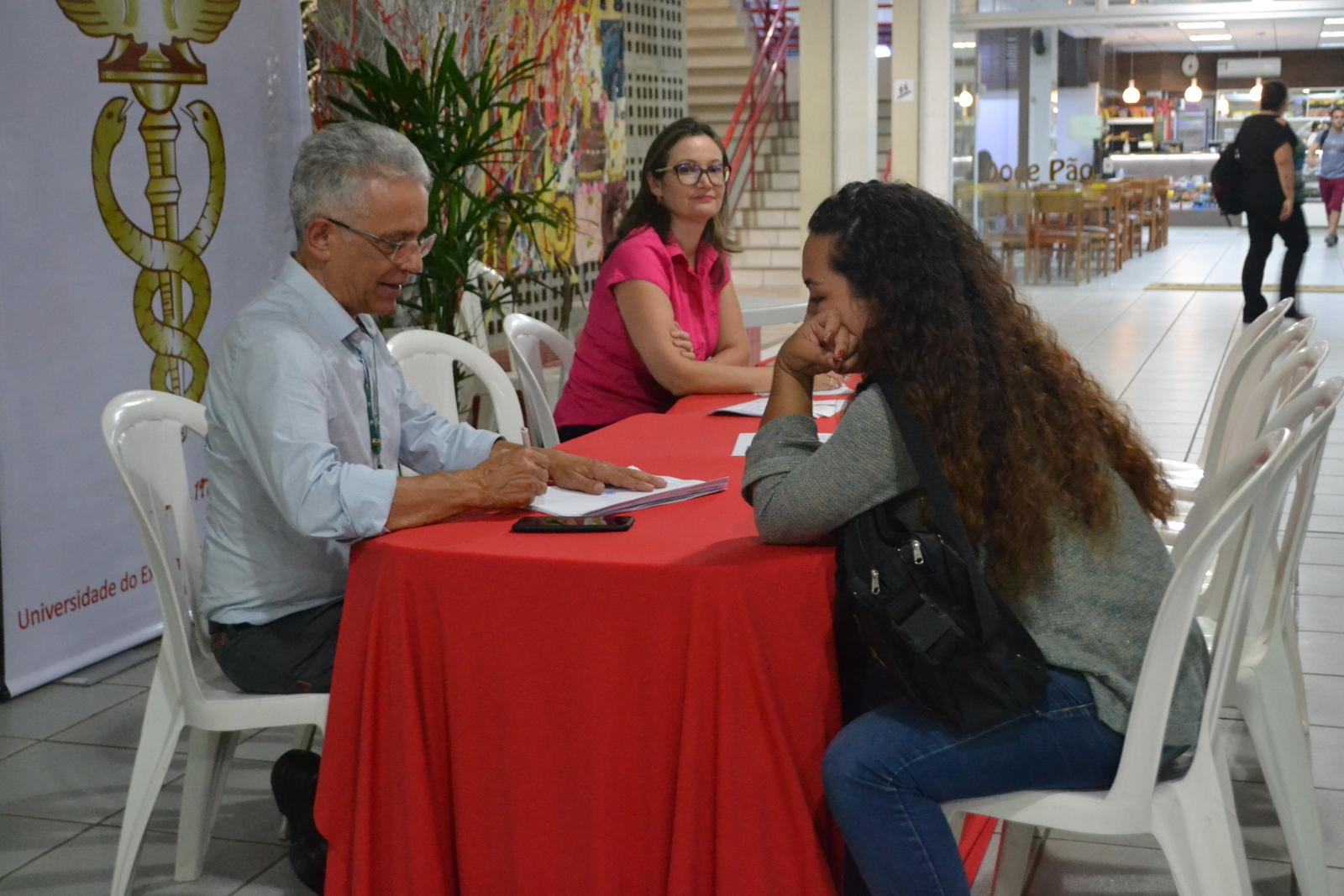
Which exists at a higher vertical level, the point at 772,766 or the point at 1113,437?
the point at 1113,437

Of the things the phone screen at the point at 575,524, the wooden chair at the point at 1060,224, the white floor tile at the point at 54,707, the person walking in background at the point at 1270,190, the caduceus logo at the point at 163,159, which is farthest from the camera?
the wooden chair at the point at 1060,224

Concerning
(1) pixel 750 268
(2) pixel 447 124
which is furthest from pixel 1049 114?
(2) pixel 447 124

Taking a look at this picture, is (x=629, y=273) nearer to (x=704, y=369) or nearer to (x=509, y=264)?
(x=704, y=369)

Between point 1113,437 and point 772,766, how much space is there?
636mm

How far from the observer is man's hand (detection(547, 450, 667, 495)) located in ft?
7.79

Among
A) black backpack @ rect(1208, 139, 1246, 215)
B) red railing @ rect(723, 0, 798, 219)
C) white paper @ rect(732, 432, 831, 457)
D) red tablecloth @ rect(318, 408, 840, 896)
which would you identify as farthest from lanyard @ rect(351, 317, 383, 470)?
red railing @ rect(723, 0, 798, 219)

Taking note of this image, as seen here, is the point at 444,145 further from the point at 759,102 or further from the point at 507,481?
the point at 759,102

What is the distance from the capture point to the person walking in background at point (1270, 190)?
1032 centimetres

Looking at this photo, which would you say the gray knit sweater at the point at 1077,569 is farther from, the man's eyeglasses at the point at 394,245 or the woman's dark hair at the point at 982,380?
the man's eyeglasses at the point at 394,245

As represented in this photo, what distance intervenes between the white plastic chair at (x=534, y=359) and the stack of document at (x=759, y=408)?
54 cm

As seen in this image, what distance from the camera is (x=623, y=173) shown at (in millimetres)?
7777

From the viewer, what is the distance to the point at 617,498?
90.4 inches

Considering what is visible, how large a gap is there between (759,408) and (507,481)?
1065mm

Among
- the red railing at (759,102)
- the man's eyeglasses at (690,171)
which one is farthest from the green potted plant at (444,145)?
the red railing at (759,102)
